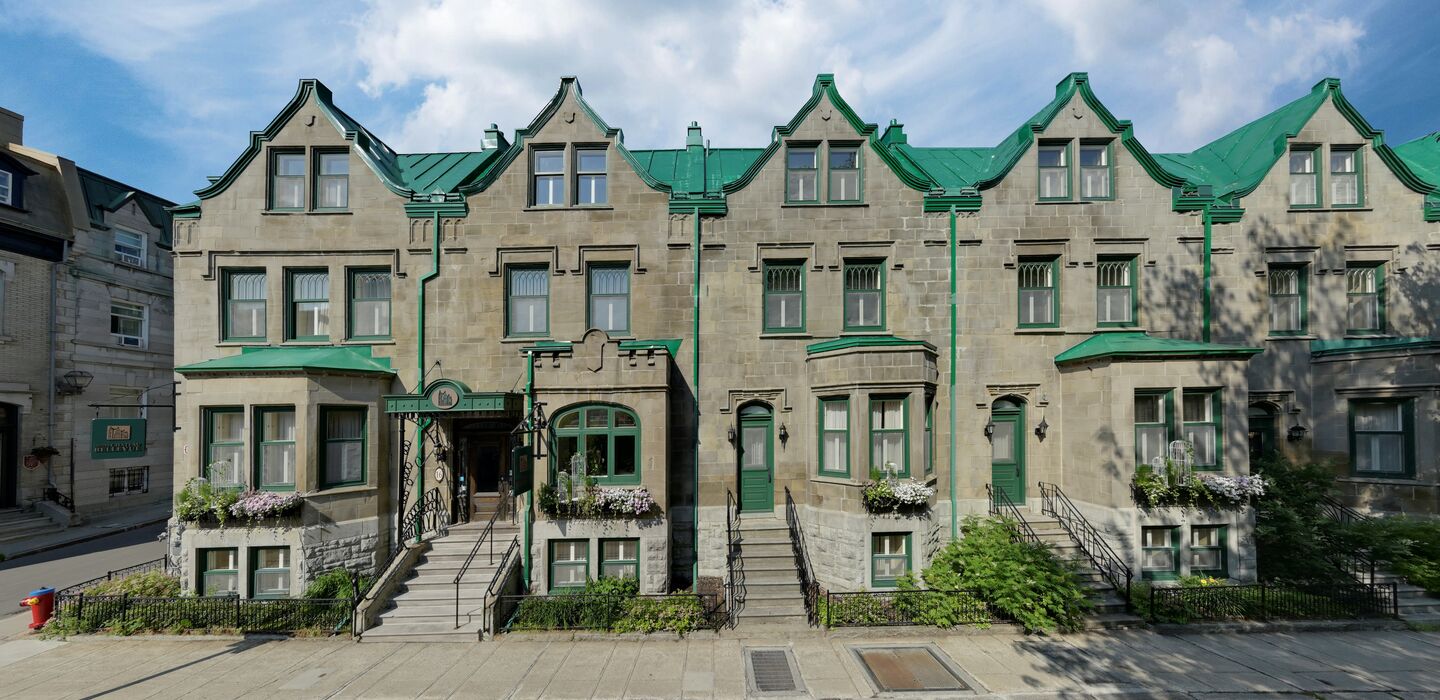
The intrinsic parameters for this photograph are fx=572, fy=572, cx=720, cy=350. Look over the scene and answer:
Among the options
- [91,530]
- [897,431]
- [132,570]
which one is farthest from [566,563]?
[91,530]

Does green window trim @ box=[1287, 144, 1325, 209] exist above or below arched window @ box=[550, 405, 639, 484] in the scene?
above

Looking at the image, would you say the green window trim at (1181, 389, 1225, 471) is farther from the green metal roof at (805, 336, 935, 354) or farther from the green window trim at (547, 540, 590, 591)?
the green window trim at (547, 540, 590, 591)

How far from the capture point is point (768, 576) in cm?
1347

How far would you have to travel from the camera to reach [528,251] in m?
15.3

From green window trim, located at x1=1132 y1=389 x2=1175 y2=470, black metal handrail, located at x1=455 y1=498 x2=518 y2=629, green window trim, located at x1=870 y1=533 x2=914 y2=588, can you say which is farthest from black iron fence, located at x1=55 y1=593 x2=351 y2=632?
green window trim, located at x1=1132 y1=389 x2=1175 y2=470

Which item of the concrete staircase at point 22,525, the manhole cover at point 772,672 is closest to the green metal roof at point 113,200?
the concrete staircase at point 22,525

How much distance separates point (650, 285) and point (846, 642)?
9.57 metres

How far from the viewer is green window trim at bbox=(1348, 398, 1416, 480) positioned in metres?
14.6

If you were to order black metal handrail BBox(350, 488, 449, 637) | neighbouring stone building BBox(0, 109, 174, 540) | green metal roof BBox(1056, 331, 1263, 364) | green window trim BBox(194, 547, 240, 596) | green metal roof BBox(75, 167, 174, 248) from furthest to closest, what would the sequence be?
green metal roof BBox(75, 167, 174, 248)
neighbouring stone building BBox(0, 109, 174, 540)
black metal handrail BBox(350, 488, 449, 637)
green metal roof BBox(1056, 331, 1263, 364)
green window trim BBox(194, 547, 240, 596)

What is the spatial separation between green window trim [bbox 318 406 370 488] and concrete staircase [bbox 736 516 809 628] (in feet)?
31.5

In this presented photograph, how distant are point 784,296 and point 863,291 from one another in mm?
2160

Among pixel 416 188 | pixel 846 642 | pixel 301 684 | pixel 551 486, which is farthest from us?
pixel 416 188

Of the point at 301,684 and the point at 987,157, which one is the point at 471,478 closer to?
the point at 301,684

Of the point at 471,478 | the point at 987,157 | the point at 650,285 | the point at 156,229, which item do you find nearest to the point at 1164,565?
the point at 987,157
